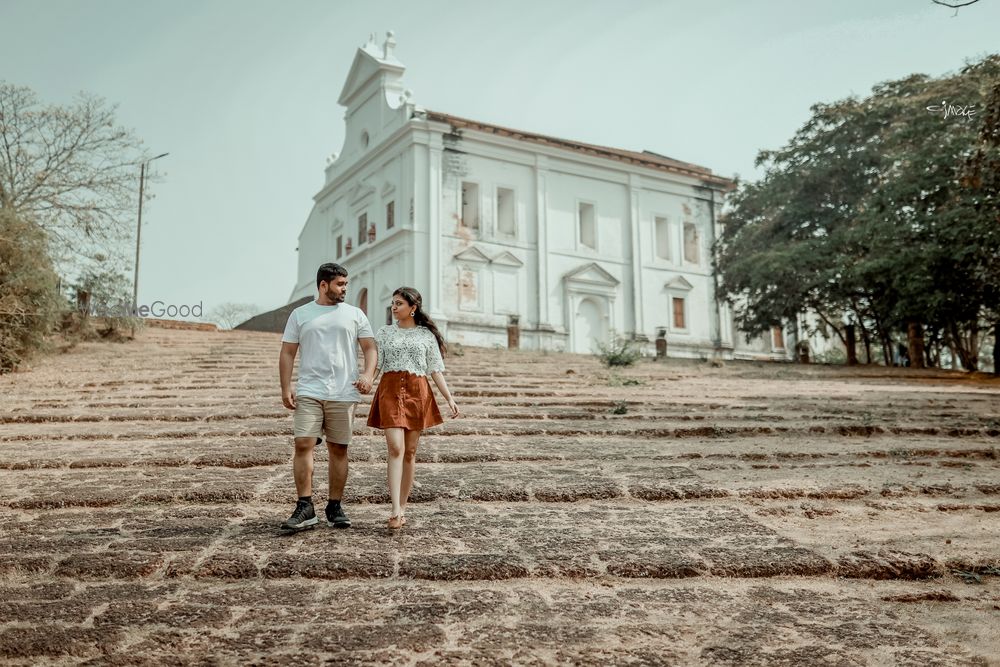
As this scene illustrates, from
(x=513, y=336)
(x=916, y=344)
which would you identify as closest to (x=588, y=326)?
(x=513, y=336)

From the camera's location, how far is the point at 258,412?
984 cm

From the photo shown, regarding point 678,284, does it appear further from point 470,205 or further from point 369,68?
point 369,68

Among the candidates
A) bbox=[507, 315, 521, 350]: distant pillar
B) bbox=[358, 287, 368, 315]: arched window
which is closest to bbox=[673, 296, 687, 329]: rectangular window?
bbox=[507, 315, 521, 350]: distant pillar

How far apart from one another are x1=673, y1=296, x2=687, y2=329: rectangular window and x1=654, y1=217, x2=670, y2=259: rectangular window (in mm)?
1811

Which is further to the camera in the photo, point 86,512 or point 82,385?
point 82,385

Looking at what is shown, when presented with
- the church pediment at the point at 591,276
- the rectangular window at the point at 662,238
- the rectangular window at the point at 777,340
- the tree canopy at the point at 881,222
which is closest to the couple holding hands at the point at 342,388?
the tree canopy at the point at 881,222

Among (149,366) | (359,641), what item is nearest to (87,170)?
(149,366)

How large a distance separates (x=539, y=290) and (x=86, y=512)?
2402 cm

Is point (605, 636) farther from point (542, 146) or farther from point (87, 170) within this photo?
point (542, 146)

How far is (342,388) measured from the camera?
5.08 m

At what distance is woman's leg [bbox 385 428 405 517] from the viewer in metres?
5.02

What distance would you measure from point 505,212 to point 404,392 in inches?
980

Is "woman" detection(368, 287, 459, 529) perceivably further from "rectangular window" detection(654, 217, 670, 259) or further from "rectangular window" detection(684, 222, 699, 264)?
"rectangular window" detection(684, 222, 699, 264)

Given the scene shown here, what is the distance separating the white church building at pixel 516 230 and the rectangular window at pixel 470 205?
55mm
